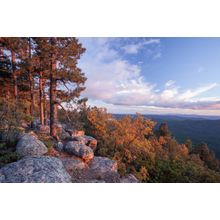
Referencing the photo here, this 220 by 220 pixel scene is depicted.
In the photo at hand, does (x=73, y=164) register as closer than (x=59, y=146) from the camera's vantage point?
Yes

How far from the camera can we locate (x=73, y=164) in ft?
13.3

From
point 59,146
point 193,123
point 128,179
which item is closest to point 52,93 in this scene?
point 59,146

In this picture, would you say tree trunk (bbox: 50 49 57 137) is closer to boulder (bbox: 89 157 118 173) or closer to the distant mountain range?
boulder (bbox: 89 157 118 173)

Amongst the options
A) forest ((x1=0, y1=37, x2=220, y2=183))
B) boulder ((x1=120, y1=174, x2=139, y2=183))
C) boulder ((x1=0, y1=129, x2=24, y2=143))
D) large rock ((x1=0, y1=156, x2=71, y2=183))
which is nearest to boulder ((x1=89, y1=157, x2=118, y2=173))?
boulder ((x1=120, y1=174, x2=139, y2=183))

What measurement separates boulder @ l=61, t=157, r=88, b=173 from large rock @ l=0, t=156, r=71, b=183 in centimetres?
90

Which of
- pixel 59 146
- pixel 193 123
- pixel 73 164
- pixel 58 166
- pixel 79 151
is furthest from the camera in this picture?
pixel 193 123

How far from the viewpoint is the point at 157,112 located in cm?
572

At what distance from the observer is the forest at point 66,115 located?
4718 millimetres

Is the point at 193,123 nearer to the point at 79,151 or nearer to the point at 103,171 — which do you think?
the point at 103,171

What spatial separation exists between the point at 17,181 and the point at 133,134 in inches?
189

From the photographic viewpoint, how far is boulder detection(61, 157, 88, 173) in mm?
3957

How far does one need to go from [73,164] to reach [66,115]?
1.94 m

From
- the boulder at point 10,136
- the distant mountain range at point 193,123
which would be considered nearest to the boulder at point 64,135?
the boulder at point 10,136

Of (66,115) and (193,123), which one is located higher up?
(66,115)
